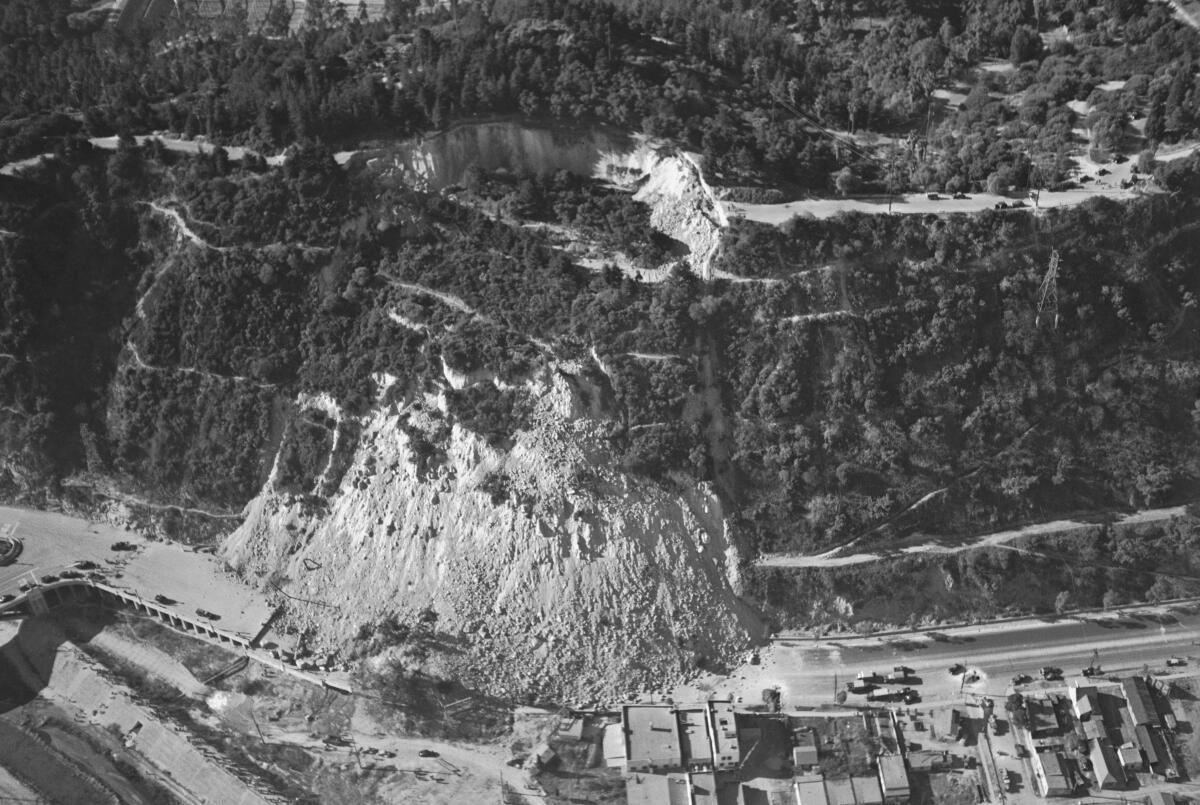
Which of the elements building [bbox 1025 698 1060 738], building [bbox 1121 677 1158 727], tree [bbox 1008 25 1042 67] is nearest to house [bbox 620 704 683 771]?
building [bbox 1025 698 1060 738]

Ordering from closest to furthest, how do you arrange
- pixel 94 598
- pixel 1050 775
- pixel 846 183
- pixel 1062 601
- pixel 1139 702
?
pixel 1050 775, pixel 1139 702, pixel 1062 601, pixel 94 598, pixel 846 183

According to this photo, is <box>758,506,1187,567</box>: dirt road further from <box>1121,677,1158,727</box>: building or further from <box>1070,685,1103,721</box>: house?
<box>1121,677,1158,727</box>: building

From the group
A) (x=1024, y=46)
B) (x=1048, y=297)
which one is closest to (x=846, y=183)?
(x=1048, y=297)

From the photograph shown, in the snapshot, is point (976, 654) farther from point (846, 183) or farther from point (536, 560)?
point (846, 183)

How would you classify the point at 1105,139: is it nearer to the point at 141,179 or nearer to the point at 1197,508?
the point at 1197,508

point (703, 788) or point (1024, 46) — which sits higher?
point (1024, 46)
